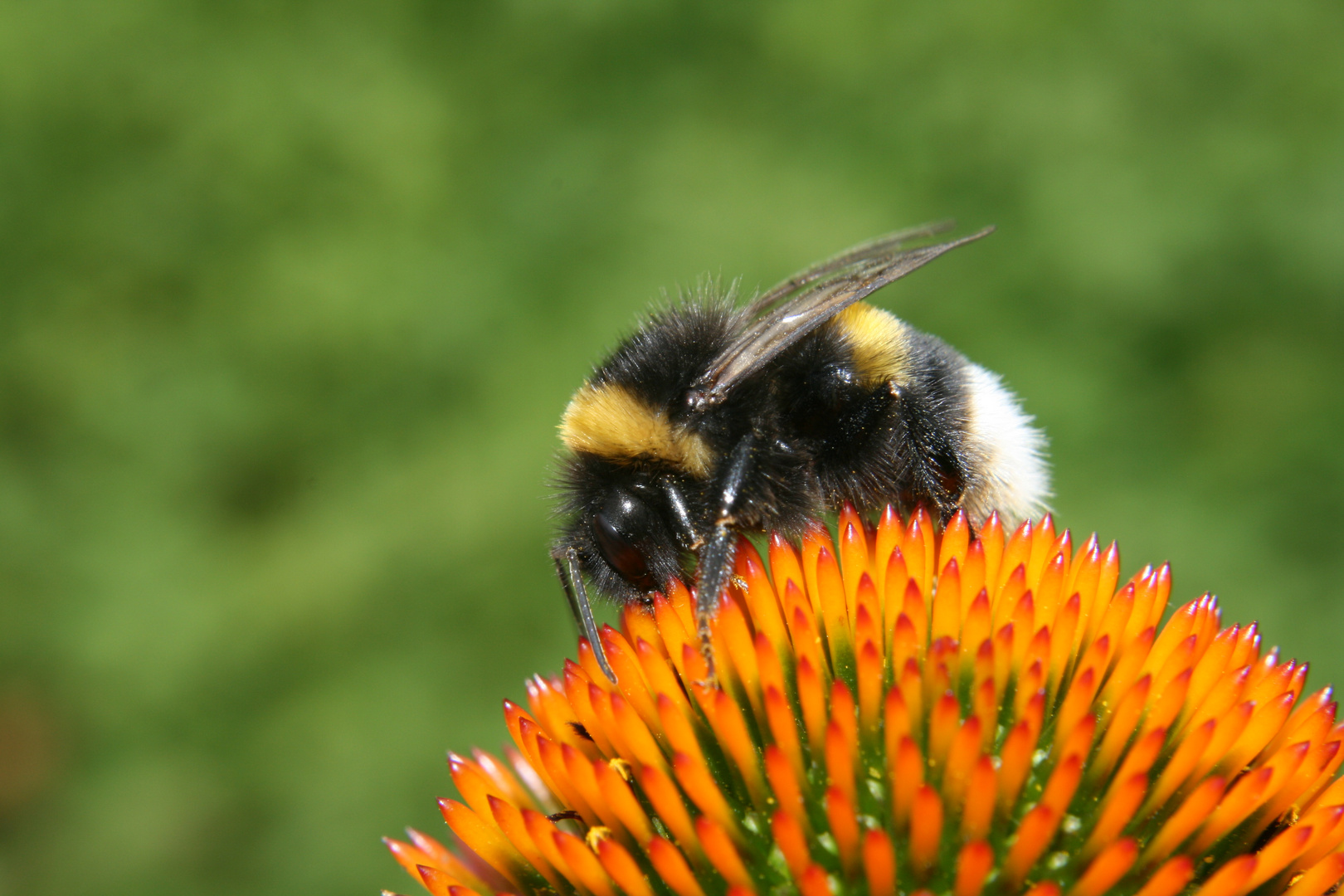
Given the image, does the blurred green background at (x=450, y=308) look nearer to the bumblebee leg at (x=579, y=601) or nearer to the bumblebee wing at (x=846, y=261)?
the bumblebee wing at (x=846, y=261)

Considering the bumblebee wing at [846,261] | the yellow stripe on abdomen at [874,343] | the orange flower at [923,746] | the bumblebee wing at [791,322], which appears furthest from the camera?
the bumblebee wing at [846,261]

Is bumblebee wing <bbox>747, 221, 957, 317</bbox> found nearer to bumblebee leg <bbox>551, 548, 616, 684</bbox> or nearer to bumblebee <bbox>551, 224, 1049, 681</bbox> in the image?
bumblebee <bbox>551, 224, 1049, 681</bbox>

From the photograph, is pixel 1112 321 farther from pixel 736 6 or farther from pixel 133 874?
pixel 133 874

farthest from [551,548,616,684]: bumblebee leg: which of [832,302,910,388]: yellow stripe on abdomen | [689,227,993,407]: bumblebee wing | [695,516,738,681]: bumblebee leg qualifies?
[832,302,910,388]: yellow stripe on abdomen

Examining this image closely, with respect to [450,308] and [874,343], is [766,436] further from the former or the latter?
[450,308]

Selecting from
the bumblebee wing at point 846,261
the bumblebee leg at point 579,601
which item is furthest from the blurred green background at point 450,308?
the bumblebee leg at point 579,601

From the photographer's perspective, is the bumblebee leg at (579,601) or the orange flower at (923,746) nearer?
the orange flower at (923,746)

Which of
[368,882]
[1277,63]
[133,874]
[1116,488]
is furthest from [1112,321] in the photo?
[133,874]
